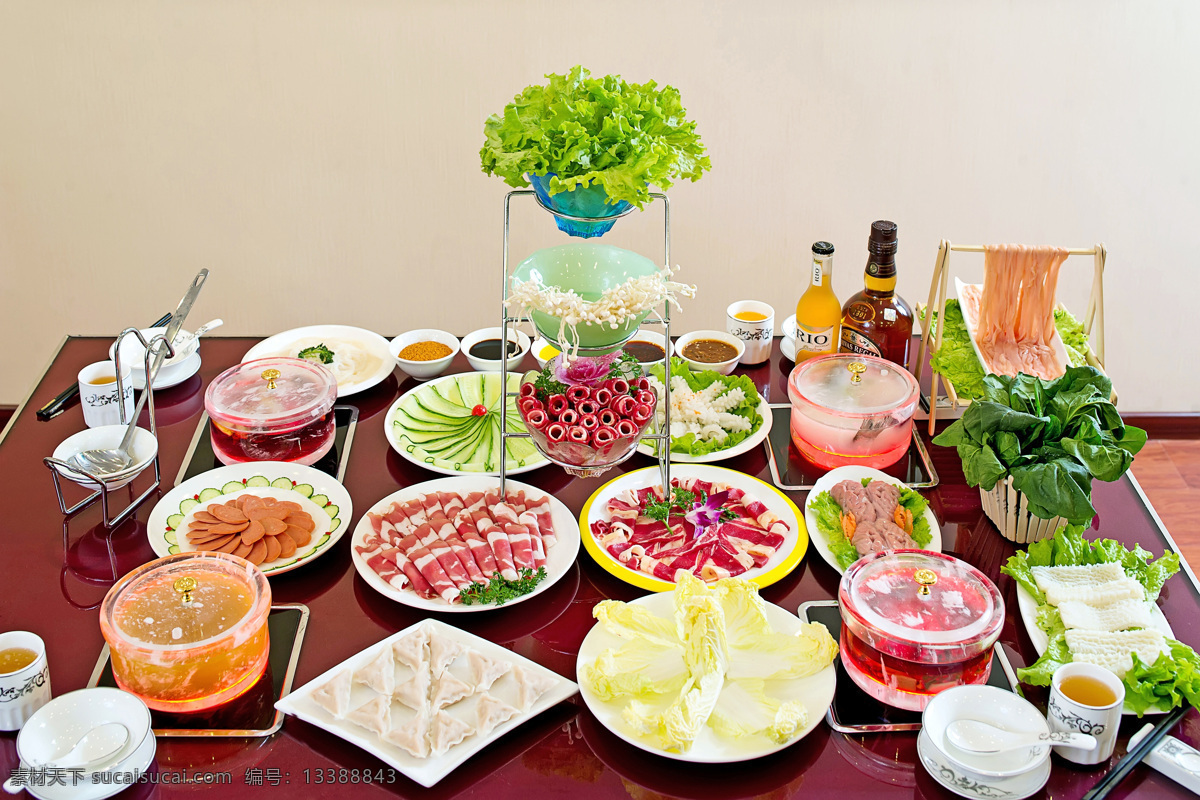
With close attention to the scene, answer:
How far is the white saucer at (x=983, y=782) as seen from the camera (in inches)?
62.9

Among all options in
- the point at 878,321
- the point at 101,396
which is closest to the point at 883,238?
the point at 878,321

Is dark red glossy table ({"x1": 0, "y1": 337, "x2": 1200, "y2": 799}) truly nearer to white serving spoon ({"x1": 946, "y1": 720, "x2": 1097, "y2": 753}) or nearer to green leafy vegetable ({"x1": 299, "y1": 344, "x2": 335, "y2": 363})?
white serving spoon ({"x1": 946, "y1": 720, "x2": 1097, "y2": 753})

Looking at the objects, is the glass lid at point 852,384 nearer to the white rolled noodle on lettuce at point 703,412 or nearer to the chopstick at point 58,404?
the white rolled noodle on lettuce at point 703,412

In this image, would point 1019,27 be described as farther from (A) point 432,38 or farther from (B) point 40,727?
(B) point 40,727

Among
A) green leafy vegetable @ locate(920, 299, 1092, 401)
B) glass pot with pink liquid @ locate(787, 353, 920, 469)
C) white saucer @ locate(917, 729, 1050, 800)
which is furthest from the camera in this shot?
green leafy vegetable @ locate(920, 299, 1092, 401)

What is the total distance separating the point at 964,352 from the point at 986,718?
3.83 feet

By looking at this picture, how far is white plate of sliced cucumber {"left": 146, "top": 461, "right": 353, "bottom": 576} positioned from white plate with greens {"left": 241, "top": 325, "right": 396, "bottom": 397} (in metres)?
0.44

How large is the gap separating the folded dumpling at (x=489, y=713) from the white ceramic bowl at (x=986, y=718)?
710 millimetres

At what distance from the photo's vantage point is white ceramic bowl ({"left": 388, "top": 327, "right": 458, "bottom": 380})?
9.44 ft

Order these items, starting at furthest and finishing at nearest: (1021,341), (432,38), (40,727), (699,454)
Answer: (432,38), (1021,341), (699,454), (40,727)

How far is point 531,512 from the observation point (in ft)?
7.42

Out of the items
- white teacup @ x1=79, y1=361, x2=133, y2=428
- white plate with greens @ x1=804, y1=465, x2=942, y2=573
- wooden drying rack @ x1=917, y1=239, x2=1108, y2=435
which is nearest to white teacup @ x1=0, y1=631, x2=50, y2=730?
white teacup @ x1=79, y1=361, x2=133, y2=428

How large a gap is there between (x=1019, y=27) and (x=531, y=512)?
307 cm

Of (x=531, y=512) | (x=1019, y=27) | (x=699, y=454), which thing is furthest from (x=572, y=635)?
(x=1019, y=27)
